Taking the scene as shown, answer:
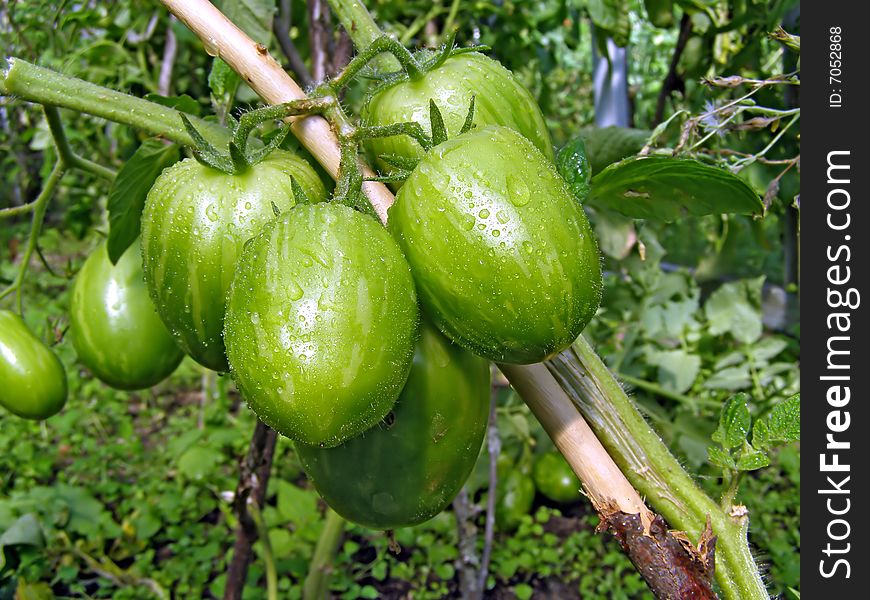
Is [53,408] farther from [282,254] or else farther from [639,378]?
[639,378]

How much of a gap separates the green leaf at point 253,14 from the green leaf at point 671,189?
53 cm

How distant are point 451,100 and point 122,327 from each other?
0.67 metres

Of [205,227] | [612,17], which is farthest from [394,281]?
[612,17]

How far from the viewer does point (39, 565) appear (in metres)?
1.83

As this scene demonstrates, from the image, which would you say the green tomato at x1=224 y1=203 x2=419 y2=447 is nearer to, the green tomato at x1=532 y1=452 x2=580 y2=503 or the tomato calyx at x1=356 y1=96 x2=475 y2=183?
the tomato calyx at x1=356 y1=96 x2=475 y2=183

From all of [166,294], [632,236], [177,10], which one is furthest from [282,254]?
[632,236]

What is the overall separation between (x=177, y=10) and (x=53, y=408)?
745mm

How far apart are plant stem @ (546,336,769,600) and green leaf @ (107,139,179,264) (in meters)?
0.50

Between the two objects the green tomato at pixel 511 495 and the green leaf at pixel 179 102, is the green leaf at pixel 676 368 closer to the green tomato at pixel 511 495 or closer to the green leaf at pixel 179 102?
the green tomato at pixel 511 495

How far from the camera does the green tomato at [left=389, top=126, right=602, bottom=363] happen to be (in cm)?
59

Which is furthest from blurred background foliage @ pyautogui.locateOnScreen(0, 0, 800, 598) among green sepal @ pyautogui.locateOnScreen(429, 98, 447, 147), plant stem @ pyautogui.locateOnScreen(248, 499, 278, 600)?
green sepal @ pyautogui.locateOnScreen(429, 98, 447, 147)

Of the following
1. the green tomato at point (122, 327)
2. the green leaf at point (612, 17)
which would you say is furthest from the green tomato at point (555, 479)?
the green tomato at point (122, 327)

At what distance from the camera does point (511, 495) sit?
2373 mm

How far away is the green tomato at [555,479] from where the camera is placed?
2424 millimetres
